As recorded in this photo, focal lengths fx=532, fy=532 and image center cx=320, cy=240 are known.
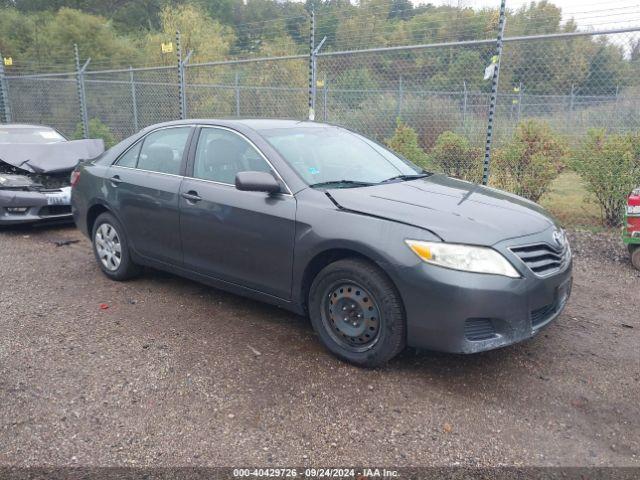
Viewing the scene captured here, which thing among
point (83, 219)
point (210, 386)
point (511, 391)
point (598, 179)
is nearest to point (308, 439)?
point (210, 386)

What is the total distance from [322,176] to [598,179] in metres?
4.76

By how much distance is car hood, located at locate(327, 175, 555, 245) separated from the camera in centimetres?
313

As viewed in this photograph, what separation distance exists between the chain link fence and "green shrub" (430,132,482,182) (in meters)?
1.26

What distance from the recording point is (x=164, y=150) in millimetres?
4656

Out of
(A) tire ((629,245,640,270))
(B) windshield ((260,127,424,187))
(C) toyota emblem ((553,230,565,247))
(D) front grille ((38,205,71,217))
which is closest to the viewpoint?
(C) toyota emblem ((553,230,565,247))

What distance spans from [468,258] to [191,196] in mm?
2243

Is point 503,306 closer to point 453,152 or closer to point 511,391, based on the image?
point 511,391

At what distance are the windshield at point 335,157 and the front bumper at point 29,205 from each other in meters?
4.25

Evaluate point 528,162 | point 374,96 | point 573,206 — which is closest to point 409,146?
→ point 528,162

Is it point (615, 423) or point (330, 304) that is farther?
point (330, 304)

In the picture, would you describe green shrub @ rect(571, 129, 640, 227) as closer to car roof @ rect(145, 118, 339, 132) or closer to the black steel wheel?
car roof @ rect(145, 118, 339, 132)

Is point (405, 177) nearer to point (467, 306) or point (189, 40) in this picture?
point (467, 306)

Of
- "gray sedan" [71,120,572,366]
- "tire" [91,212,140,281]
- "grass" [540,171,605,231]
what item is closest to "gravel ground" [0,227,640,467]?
"gray sedan" [71,120,572,366]

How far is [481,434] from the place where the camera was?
276 cm
